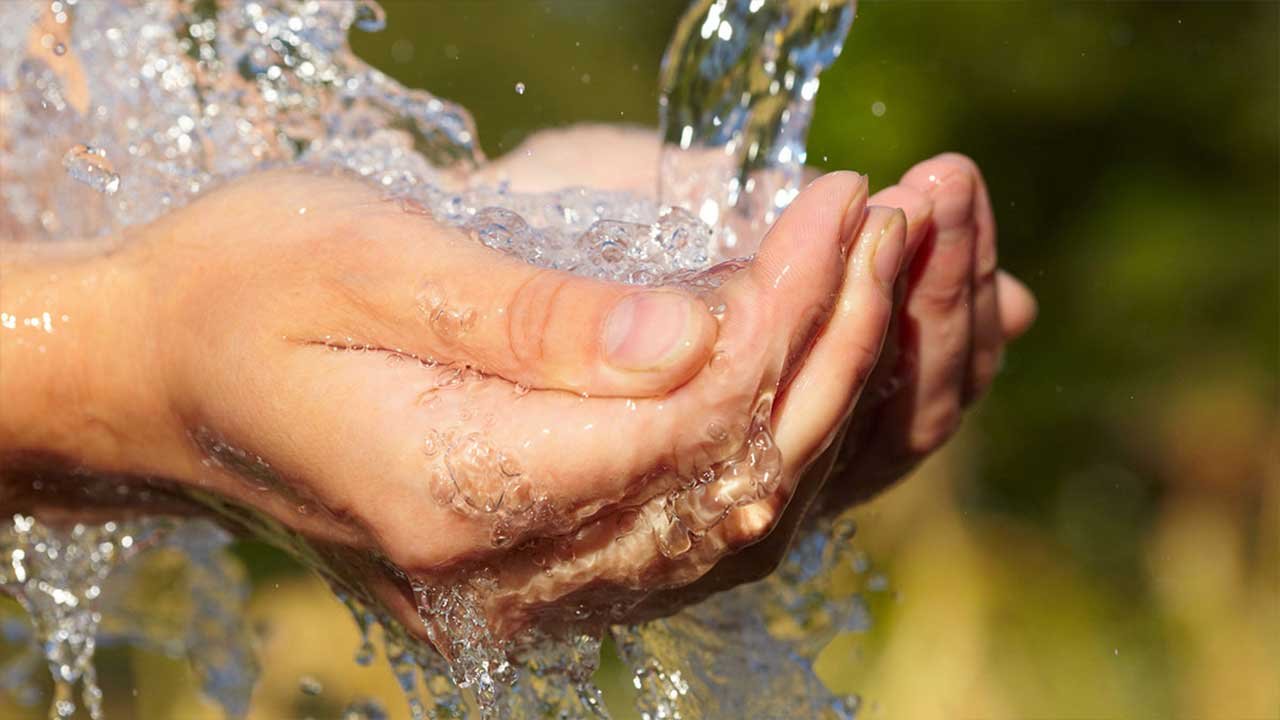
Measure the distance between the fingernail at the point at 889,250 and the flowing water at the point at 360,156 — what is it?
0.25 metres

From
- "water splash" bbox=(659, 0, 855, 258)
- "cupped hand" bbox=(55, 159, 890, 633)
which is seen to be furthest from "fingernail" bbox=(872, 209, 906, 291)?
"water splash" bbox=(659, 0, 855, 258)

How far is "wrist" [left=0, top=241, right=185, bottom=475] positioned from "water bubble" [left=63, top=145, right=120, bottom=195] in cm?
12

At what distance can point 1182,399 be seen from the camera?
3543 mm

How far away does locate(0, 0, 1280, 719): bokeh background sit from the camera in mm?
2877

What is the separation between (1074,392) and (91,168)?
9.87 ft

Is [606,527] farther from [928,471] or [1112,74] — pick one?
[1112,74]

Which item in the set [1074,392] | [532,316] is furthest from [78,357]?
[1074,392]

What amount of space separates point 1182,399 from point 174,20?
300 cm

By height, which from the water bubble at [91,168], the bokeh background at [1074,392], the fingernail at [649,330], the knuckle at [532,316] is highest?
the fingernail at [649,330]

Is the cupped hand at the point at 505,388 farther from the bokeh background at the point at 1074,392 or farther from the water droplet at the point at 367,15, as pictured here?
the bokeh background at the point at 1074,392

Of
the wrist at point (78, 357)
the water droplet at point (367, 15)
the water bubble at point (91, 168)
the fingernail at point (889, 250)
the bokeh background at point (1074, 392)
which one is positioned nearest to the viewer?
the fingernail at point (889, 250)

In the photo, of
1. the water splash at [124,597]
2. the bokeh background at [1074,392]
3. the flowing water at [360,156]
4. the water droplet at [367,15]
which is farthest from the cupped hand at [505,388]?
the bokeh background at [1074,392]

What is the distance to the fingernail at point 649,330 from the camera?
716mm

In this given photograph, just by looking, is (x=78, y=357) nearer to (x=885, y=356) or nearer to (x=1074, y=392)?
(x=885, y=356)
